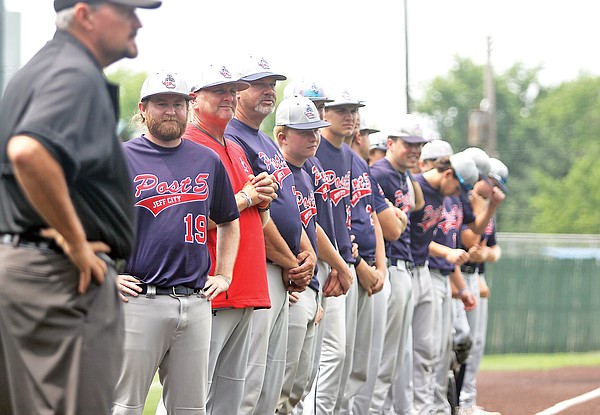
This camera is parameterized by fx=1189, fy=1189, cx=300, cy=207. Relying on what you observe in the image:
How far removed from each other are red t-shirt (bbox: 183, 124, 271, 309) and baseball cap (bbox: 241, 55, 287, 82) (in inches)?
17.8

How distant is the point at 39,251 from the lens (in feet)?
13.2

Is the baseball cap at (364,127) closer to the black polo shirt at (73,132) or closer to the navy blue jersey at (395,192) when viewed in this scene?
the navy blue jersey at (395,192)

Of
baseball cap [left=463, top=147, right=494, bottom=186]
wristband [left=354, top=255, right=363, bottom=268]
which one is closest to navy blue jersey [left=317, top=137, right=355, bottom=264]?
wristband [left=354, top=255, right=363, bottom=268]

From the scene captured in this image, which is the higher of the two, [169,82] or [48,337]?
[169,82]

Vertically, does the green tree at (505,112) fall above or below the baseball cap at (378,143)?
below

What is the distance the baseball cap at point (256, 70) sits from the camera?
685cm

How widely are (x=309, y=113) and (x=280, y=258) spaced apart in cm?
107

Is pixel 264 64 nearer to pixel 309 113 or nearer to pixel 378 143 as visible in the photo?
pixel 309 113

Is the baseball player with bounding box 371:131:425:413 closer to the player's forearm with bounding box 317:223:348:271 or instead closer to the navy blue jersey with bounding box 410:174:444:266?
the navy blue jersey with bounding box 410:174:444:266

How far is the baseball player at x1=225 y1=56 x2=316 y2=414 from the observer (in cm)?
688

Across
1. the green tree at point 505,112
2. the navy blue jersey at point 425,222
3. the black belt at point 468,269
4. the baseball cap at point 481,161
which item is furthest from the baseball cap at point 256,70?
the green tree at point 505,112

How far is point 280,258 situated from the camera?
693cm

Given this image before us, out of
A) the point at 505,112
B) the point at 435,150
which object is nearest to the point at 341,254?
the point at 435,150

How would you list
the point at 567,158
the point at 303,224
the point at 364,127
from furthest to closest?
the point at 567,158
the point at 364,127
the point at 303,224
